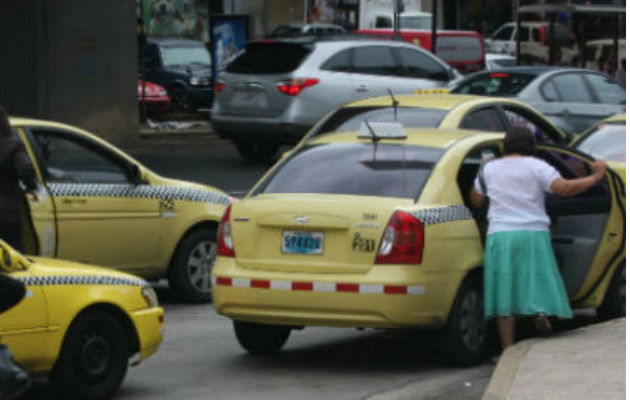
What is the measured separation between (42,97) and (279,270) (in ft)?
61.0

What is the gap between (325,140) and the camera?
36.7 ft

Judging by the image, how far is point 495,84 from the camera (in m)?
21.7

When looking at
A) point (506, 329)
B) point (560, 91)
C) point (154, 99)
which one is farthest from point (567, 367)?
point (154, 99)

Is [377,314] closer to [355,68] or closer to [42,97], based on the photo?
[355,68]

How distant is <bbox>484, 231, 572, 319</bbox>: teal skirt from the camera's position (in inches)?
404

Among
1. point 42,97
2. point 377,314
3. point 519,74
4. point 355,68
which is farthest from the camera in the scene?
point 42,97

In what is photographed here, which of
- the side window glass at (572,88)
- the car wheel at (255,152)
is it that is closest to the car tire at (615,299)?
the side window glass at (572,88)

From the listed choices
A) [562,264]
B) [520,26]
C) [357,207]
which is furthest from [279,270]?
[520,26]

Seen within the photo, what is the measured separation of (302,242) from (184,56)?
29220 millimetres

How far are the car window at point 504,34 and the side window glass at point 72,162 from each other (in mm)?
43540

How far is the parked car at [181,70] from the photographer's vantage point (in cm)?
3684

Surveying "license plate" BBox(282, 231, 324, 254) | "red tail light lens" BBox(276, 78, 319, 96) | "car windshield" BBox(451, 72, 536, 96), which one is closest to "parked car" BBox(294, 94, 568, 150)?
"license plate" BBox(282, 231, 324, 254)

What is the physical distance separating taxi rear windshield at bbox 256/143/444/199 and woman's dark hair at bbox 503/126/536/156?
0.44 meters

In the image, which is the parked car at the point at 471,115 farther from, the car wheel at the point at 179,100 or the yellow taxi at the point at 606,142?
the car wheel at the point at 179,100
